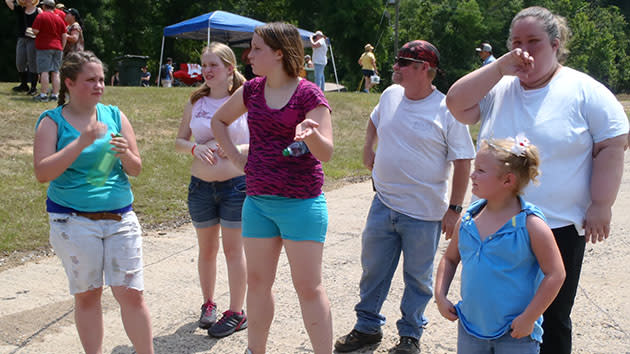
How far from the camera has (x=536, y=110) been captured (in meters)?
2.81

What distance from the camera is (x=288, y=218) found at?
3.24 metres

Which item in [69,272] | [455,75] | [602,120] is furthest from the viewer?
[455,75]

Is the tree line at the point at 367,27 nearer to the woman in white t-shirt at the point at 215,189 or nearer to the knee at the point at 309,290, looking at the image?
the woman in white t-shirt at the point at 215,189

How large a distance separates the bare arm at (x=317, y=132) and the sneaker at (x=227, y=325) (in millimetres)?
1564

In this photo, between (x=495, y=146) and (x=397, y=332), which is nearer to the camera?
(x=495, y=146)

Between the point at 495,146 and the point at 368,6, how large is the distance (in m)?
39.8

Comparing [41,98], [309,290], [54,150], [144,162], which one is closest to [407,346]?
[309,290]

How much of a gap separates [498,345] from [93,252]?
6.68 feet

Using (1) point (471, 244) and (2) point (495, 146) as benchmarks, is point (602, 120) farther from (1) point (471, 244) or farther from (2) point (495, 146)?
(1) point (471, 244)

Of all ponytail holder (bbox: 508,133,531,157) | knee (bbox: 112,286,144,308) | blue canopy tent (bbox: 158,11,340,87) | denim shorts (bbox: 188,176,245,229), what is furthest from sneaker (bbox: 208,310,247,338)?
blue canopy tent (bbox: 158,11,340,87)

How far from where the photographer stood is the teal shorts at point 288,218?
3.24 metres

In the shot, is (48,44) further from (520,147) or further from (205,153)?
(520,147)

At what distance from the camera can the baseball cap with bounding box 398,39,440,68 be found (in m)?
3.73

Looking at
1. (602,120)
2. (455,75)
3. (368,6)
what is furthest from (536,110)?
(455,75)
